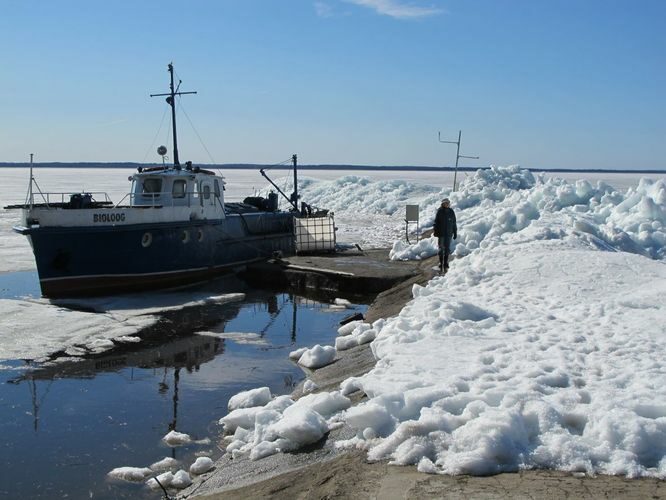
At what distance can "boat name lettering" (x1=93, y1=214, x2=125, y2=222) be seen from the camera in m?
16.8

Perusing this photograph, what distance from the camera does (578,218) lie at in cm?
1644

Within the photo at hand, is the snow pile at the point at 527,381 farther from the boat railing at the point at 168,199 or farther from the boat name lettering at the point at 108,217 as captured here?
the boat railing at the point at 168,199

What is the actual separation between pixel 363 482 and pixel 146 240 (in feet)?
45.5

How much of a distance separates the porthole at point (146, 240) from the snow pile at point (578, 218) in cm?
630

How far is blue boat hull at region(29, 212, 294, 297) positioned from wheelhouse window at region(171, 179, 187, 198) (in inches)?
38.1

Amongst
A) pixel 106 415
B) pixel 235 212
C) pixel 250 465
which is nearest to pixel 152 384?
pixel 106 415

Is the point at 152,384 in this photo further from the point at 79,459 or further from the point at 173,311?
the point at 173,311

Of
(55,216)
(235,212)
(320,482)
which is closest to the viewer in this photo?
(320,482)

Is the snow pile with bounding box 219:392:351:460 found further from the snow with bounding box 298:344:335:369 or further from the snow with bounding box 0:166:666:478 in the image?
the snow with bounding box 298:344:335:369

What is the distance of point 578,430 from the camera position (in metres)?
5.41

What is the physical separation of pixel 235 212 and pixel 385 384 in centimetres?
1671

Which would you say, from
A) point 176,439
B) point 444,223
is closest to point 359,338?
point 176,439

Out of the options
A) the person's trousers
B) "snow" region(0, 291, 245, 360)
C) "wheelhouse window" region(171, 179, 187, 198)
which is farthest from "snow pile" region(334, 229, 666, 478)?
"wheelhouse window" region(171, 179, 187, 198)

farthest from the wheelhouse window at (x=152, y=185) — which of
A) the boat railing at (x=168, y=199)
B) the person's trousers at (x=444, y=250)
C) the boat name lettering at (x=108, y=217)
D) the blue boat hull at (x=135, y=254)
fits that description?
the person's trousers at (x=444, y=250)
